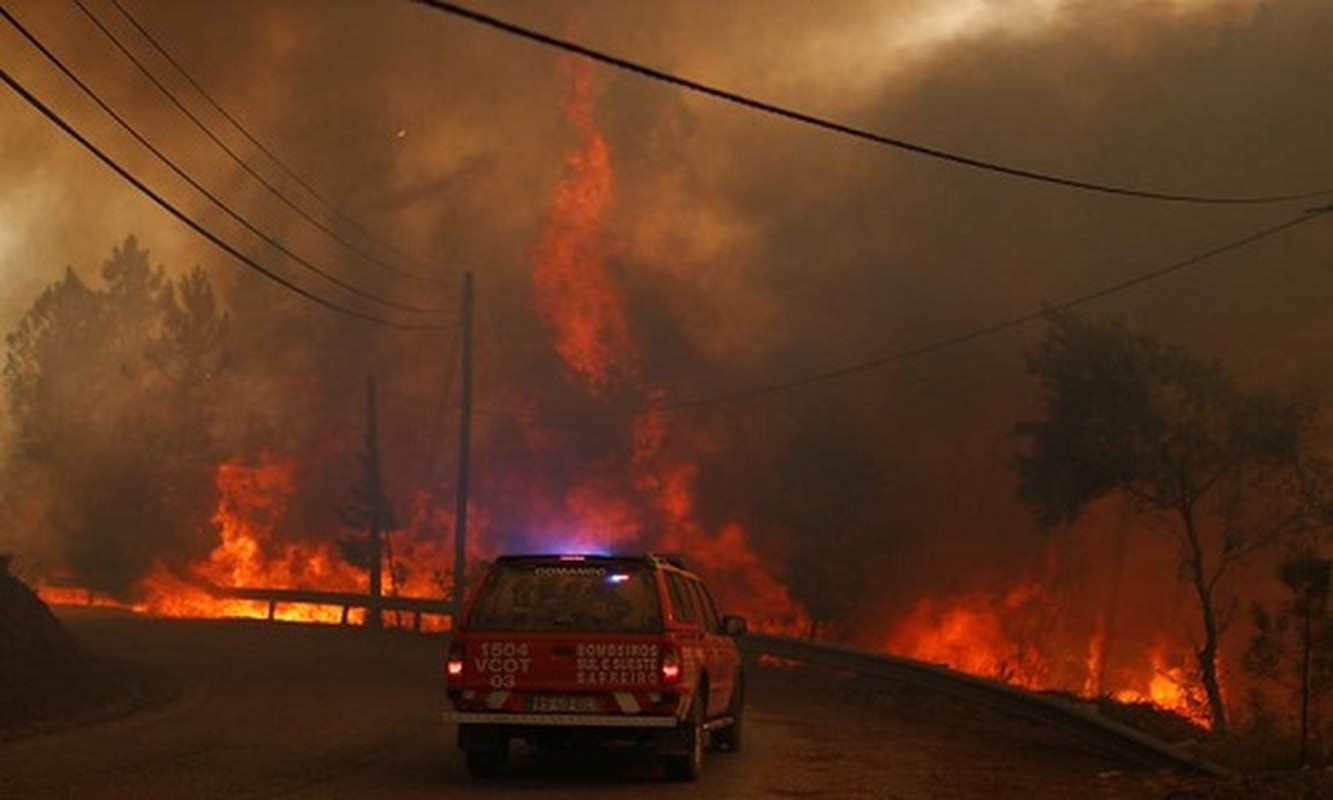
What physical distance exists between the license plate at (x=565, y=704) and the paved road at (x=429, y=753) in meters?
0.57

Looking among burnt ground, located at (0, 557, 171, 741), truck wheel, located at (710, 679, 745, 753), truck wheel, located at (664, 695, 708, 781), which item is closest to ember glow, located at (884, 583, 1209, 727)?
burnt ground, located at (0, 557, 171, 741)

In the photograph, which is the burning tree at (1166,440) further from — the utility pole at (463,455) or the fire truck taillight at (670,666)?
the fire truck taillight at (670,666)

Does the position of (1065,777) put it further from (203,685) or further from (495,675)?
(203,685)

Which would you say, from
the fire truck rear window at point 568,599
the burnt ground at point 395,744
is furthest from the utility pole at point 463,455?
the fire truck rear window at point 568,599

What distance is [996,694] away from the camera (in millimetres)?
17031

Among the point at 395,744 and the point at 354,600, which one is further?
the point at 354,600

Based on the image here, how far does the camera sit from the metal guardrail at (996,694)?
13273 mm

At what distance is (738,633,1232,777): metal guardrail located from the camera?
13.3 metres

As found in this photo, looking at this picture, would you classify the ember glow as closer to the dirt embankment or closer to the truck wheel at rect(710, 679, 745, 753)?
the dirt embankment

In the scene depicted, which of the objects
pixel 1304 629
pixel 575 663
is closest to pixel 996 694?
pixel 1304 629

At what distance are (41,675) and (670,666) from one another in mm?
9411

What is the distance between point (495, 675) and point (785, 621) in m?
36.6

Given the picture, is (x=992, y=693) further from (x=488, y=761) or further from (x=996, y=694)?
(x=488, y=761)

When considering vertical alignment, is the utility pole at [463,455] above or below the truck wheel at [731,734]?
above
